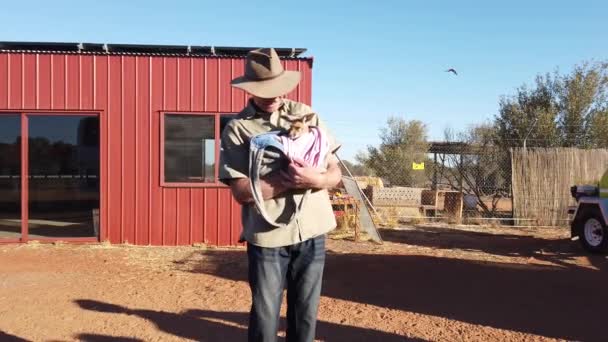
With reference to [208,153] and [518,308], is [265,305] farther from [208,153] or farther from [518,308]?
[208,153]

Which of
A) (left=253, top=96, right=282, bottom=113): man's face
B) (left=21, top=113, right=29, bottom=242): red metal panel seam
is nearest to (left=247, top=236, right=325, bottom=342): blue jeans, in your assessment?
(left=253, top=96, right=282, bottom=113): man's face

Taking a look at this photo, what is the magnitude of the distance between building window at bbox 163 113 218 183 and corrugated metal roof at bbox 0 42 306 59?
109 centimetres

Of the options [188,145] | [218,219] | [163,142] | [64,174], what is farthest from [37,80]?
[218,219]

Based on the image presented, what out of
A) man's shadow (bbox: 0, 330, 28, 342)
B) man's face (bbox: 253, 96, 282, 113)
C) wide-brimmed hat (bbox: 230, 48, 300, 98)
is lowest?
man's shadow (bbox: 0, 330, 28, 342)

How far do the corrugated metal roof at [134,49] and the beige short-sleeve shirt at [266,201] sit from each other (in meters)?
6.79

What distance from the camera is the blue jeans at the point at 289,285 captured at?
102 inches

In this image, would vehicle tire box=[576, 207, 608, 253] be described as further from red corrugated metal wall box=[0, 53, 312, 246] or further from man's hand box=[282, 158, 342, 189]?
man's hand box=[282, 158, 342, 189]

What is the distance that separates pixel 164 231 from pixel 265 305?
718cm

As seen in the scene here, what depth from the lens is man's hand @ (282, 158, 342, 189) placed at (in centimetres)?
244

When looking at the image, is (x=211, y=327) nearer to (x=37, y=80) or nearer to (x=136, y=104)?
(x=136, y=104)

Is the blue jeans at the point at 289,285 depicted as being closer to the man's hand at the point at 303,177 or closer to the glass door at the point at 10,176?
the man's hand at the point at 303,177

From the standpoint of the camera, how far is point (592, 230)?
9.47 m

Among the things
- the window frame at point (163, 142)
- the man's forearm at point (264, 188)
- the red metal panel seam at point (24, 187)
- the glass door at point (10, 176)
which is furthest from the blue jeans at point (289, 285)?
the glass door at point (10, 176)

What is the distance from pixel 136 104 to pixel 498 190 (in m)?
9.76
